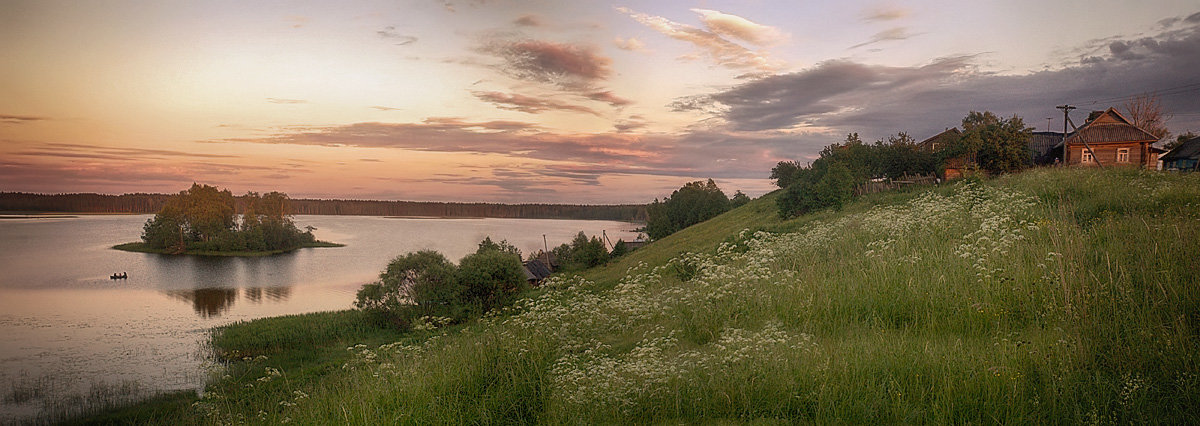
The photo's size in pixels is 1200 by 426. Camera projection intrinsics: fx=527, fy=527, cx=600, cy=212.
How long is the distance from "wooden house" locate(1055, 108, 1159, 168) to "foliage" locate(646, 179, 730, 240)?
41.2 meters

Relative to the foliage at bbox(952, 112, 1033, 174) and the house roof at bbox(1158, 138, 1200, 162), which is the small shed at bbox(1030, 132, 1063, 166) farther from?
the foliage at bbox(952, 112, 1033, 174)

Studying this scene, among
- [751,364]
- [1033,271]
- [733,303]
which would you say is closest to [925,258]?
[1033,271]

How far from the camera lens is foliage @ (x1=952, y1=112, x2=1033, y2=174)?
34.8m


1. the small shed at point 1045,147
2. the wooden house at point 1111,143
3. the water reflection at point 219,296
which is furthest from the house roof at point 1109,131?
the water reflection at point 219,296

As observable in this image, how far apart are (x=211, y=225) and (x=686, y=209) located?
77550 millimetres

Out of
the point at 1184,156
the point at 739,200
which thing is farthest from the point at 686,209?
the point at 1184,156

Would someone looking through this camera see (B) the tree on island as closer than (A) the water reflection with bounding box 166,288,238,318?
No

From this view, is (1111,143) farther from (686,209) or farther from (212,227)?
(212,227)

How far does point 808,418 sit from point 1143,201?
1170 cm

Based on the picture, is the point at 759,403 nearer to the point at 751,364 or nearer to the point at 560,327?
the point at 751,364

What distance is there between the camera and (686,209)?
80.7m

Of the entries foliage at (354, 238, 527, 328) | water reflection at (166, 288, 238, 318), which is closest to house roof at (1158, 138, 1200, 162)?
foliage at (354, 238, 527, 328)

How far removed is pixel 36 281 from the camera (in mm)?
52750

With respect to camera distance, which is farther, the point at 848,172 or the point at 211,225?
the point at 211,225
